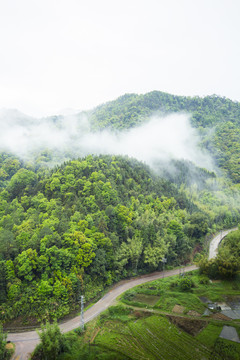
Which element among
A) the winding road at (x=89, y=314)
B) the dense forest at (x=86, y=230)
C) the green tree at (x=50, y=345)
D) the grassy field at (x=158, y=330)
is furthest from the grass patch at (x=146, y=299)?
the green tree at (x=50, y=345)

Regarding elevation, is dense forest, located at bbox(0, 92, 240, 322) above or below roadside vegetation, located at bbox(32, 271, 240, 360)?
above

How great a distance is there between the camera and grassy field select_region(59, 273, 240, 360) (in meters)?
39.8

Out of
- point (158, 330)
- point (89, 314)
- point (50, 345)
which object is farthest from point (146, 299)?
point (50, 345)

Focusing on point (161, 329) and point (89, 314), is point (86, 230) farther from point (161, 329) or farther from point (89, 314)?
point (161, 329)

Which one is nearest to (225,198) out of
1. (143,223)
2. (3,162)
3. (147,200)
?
(147,200)

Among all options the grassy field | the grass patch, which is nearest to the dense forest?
the grass patch

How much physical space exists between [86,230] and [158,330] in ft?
89.5

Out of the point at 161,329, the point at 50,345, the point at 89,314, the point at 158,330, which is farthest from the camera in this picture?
the point at 89,314

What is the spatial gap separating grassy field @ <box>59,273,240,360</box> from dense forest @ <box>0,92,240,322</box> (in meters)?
8.27

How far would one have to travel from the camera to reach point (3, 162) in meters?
132

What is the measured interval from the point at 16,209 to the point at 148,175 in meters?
53.9

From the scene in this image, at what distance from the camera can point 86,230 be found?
63688 mm

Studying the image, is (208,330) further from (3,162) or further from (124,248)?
(3,162)

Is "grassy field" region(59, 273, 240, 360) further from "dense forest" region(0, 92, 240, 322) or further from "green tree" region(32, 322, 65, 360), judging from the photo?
"dense forest" region(0, 92, 240, 322)
